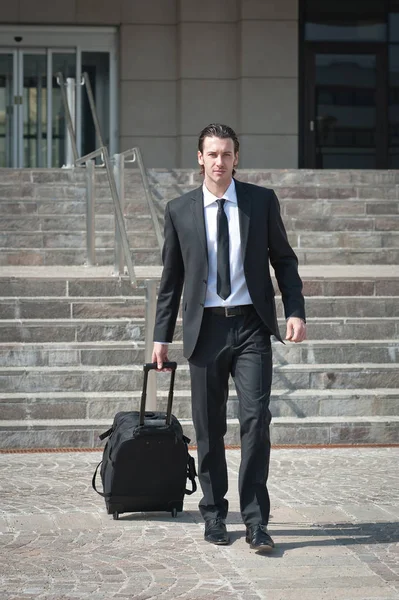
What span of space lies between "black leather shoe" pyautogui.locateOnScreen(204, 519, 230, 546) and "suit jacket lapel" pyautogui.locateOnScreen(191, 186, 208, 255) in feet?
4.00

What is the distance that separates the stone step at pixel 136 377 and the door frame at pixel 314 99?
1107 centimetres

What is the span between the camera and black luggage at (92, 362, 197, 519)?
20.2 ft

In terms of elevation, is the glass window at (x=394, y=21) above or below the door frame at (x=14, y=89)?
above

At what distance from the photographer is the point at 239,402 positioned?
579 cm

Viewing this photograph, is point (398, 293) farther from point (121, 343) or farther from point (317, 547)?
point (317, 547)

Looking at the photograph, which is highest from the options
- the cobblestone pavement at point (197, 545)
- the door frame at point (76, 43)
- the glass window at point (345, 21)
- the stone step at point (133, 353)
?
the glass window at point (345, 21)

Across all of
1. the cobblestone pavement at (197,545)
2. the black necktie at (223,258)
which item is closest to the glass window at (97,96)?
the cobblestone pavement at (197,545)

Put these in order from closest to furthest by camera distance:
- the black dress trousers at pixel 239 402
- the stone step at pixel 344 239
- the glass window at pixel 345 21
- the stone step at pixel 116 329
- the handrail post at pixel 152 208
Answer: the black dress trousers at pixel 239 402 < the stone step at pixel 116 329 < the handrail post at pixel 152 208 < the stone step at pixel 344 239 < the glass window at pixel 345 21

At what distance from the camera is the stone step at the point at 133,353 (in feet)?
31.2

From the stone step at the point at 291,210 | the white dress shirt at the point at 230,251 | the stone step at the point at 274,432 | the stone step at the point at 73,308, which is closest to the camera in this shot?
the white dress shirt at the point at 230,251

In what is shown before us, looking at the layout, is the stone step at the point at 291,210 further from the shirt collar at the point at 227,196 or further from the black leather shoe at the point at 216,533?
the black leather shoe at the point at 216,533

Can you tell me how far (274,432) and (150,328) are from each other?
3.74 feet

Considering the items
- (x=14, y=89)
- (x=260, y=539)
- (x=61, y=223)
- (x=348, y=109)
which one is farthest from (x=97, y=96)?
(x=260, y=539)

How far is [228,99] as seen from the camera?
19.9 metres
